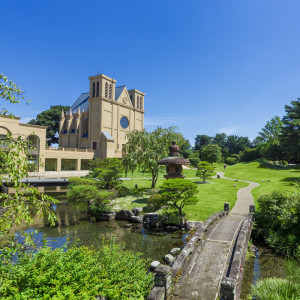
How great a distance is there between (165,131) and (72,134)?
121 ft

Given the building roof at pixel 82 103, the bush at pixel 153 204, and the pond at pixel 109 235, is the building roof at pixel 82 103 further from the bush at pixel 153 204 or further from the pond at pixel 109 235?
the bush at pixel 153 204

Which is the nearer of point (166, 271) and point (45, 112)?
point (166, 271)

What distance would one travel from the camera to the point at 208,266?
8.23 meters

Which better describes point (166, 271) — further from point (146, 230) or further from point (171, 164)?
point (171, 164)

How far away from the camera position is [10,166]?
144 inches

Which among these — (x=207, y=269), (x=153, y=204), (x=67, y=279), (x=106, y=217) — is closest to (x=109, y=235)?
(x=106, y=217)

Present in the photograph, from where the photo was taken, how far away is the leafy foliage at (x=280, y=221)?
36.2 feet

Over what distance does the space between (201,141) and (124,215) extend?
79922mm

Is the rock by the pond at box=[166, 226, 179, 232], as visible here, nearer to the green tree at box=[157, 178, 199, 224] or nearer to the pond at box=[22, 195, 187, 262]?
the pond at box=[22, 195, 187, 262]

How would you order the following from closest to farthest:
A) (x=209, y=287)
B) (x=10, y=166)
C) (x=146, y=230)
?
(x=10, y=166)
(x=209, y=287)
(x=146, y=230)

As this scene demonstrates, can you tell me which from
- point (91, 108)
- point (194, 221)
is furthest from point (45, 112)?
point (194, 221)

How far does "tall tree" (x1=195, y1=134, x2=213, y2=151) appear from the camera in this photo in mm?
92188

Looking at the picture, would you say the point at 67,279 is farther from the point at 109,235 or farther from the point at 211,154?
the point at 211,154

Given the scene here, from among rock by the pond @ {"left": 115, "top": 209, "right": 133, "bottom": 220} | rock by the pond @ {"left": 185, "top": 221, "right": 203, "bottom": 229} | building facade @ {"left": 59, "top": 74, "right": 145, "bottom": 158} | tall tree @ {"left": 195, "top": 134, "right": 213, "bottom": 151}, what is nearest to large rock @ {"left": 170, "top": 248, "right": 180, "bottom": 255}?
rock by the pond @ {"left": 185, "top": 221, "right": 203, "bottom": 229}
